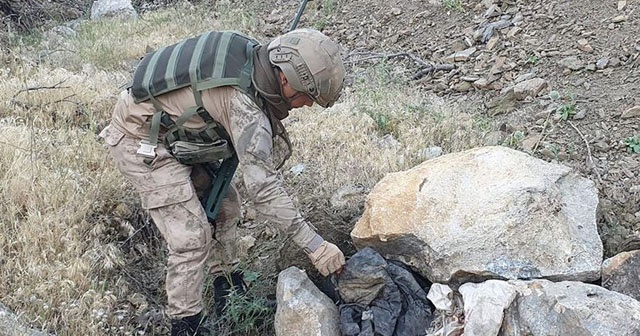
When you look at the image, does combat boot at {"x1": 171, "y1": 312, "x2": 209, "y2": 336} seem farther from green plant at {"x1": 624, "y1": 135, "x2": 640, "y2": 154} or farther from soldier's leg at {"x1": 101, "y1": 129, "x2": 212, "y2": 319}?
green plant at {"x1": 624, "y1": 135, "x2": 640, "y2": 154}

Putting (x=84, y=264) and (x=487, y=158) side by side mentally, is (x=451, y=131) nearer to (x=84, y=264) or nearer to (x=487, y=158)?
(x=487, y=158)

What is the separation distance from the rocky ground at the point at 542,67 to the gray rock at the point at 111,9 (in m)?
3.18

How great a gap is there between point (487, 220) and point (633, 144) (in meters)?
1.88

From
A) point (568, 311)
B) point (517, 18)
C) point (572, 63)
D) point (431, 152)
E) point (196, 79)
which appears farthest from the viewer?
point (517, 18)

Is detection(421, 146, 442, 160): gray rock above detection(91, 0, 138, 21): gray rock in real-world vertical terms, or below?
above

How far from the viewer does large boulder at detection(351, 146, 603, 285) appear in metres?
3.17

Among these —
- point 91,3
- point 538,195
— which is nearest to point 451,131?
point 538,195

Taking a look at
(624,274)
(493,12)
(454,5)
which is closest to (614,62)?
(493,12)

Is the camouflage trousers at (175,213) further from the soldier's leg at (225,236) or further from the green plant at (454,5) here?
the green plant at (454,5)

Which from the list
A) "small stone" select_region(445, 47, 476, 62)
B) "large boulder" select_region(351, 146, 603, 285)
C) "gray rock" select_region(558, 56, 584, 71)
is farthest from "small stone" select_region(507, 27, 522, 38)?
"large boulder" select_region(351, 146, 603, 285)

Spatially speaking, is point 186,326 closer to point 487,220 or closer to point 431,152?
point 487,220

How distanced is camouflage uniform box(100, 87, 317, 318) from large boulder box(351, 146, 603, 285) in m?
0.61

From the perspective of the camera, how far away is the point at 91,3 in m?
10.8

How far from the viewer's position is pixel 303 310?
123 inches
